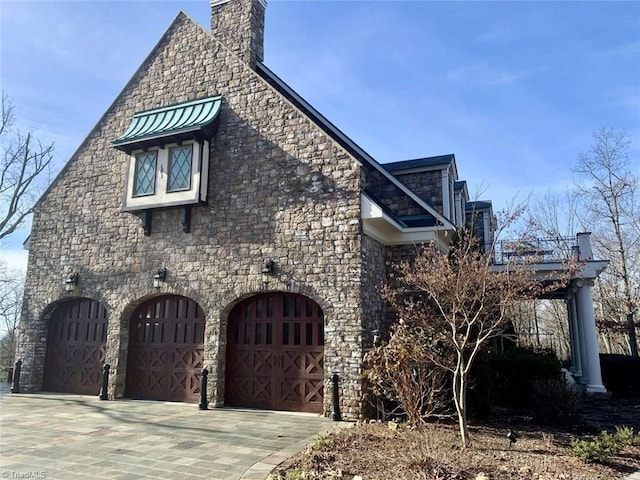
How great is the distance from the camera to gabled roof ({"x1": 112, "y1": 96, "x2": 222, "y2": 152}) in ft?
39.6

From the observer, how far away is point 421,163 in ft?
44.9

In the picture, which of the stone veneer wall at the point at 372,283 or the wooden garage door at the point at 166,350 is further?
the wooden garage door at the point at 166,350

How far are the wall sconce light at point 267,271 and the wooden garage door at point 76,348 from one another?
18.6 ft

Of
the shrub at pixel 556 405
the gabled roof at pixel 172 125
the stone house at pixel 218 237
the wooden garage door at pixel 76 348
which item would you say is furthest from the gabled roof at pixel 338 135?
the wooden garage door at pixel 76 348

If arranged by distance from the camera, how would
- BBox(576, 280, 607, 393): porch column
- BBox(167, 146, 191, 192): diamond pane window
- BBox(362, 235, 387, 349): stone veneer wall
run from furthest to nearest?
BBox(576, 280, 607, 393): porch column
BBox(167, 146, 191, 192): diamond pane window
BBox(362, 235, 387, 349): stone veneer wall

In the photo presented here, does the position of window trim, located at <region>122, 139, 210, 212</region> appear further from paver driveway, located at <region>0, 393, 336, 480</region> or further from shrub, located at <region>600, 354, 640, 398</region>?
shrub, located at <region>600, 354, 640, 398</region>

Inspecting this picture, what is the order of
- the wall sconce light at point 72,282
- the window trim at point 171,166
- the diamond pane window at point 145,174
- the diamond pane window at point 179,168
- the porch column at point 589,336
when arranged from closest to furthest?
the window trim at point 171,166 < the diamond pane window at point 179,168 < the diamond pane window at point 145,174 < the wall sconce light at point 72,282 < the porch column at point 589,336

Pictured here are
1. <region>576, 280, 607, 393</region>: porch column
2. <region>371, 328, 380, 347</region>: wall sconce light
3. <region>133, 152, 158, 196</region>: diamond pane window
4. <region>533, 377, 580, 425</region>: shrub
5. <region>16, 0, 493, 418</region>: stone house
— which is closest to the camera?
<region>533, 377, 580, 425</region>: shrub

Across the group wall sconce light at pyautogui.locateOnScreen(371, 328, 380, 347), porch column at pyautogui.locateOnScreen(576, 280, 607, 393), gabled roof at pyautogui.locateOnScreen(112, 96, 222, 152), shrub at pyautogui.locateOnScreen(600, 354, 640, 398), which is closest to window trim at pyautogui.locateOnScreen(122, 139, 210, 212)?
gabled roof at pyautogui.locateOnScreen(112, 96, 222, 152)

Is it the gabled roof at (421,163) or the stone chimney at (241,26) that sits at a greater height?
the stone chimney at (241,26)

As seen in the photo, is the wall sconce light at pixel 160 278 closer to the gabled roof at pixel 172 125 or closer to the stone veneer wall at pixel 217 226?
the stone veneer wall at pixel 217 226

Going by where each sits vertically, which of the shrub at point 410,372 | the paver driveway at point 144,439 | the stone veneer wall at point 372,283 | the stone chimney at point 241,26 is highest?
the stone chimney at point 241,26

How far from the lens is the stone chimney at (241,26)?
13547 millimetres

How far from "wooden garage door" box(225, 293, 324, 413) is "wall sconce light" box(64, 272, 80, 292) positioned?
17.1ft
